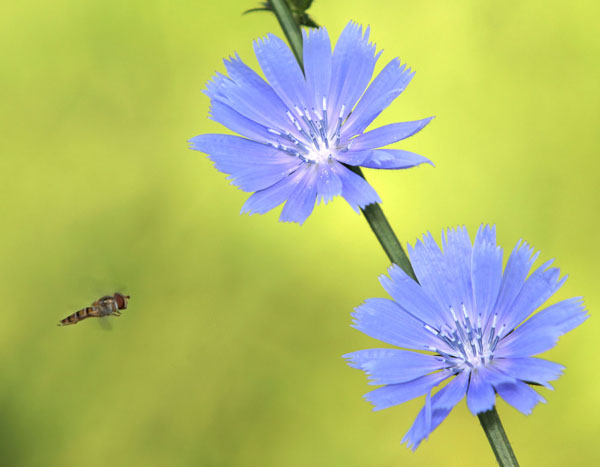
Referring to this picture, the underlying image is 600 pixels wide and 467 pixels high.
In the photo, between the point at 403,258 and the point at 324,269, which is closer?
the point at 403,258

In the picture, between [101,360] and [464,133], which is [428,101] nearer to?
[464,133]

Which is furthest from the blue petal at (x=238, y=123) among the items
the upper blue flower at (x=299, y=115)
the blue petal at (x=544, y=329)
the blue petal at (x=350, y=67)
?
the blue petal at (x=544, y=329)

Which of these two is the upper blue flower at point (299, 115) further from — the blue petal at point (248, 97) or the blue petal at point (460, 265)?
the blue petal at point (460, 265)

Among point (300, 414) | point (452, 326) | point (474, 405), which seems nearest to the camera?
point (474, 405)

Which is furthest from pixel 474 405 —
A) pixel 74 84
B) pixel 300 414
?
pixel 74 84

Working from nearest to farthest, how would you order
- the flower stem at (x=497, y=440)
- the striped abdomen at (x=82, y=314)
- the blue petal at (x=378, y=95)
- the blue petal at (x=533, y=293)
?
the flower stem at (x=497, y=440), the blue petal at (x=533, y=293), the blue petal at (x=378, y=95), the striped abdomen at (x=82, y=314)

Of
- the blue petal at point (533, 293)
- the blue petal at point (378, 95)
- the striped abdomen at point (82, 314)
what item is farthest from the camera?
the striped abdomen at point (82, 314)

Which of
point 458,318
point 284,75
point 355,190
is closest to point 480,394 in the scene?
point 458,318
